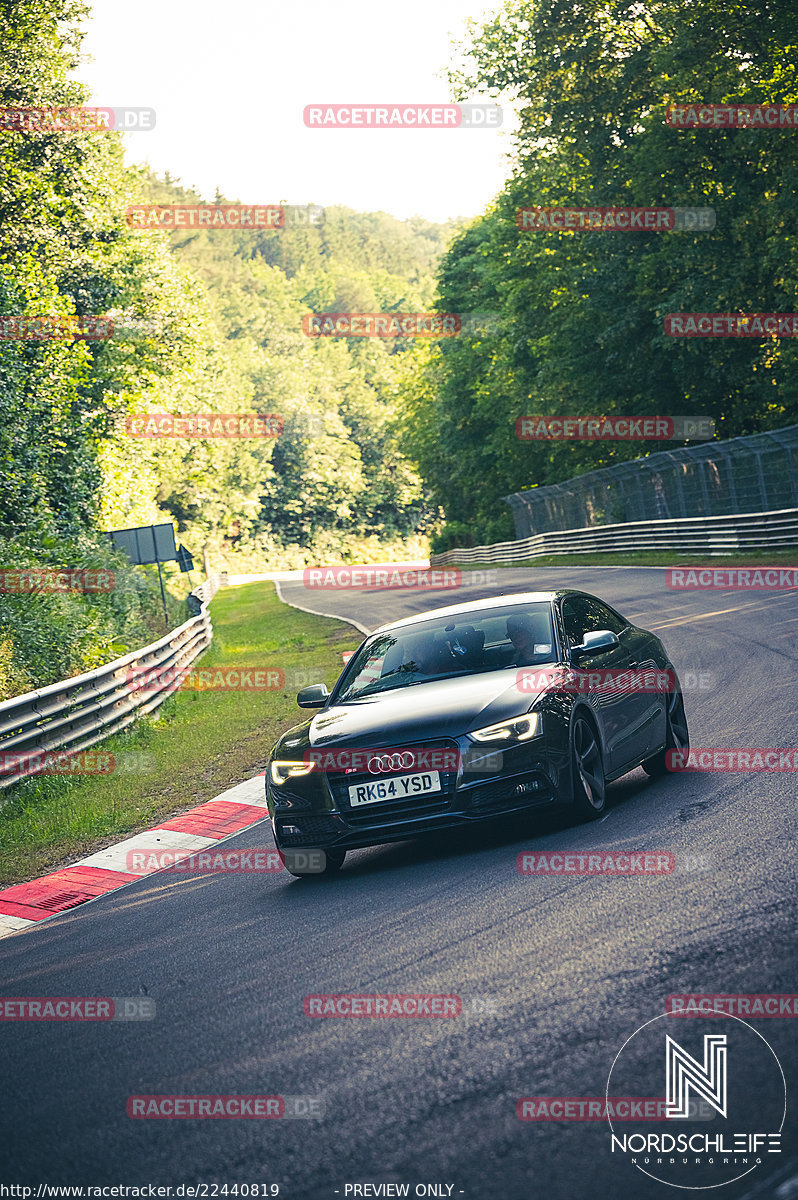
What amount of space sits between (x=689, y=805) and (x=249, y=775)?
5517mm

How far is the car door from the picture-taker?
760cm

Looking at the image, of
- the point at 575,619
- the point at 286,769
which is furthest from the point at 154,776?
the point at 575,619

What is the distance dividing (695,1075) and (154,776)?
957 cm

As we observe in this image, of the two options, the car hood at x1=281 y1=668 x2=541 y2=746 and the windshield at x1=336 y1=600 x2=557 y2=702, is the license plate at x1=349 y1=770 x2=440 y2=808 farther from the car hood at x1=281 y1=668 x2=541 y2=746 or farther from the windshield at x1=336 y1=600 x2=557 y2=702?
the windshield at x1=336 y1=600 x2=557 y2=702

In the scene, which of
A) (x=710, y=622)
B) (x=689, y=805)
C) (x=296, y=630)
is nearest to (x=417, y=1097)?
(x=689, y=805)

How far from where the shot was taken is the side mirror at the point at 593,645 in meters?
7.57

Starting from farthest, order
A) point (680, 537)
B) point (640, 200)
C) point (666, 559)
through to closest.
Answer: point (640, 200)
point (680, 537)
point (666, 559)

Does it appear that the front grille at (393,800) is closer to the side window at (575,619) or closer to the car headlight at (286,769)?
the car headlight at (286,769)

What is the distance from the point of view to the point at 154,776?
12.4 metres

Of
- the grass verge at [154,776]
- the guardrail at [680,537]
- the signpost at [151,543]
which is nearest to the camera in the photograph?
the grass verge at [154,776]

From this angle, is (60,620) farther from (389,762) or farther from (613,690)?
(389,762)

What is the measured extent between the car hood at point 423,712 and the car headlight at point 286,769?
6.5 inches

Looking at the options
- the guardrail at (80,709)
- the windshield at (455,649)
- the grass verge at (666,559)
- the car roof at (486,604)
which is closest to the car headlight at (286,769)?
the windshield at (455,649)

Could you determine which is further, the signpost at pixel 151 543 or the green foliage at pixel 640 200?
the green foliage at pixel 640 200
